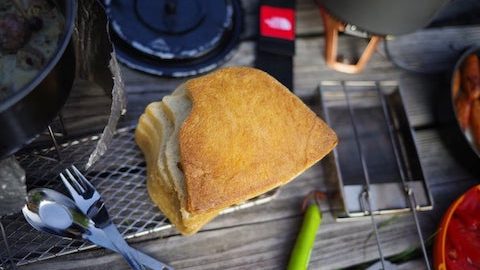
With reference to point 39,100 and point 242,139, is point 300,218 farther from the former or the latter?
point 39,100

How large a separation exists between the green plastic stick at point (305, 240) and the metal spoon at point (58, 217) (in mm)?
337

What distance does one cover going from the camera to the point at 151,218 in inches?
40.9

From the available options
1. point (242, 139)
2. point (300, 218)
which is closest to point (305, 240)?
point (300, 218)

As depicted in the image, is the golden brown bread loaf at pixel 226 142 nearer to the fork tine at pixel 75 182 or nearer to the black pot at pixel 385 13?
the fork tine at pixel 75 182

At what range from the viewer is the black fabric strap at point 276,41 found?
1.23m

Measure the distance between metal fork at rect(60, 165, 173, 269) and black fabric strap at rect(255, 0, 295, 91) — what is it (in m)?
0.49

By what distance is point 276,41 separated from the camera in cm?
125

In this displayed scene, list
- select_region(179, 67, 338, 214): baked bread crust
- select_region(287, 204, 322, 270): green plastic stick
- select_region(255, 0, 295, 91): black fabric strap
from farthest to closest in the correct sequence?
select_region(255, 0, 295, 91): black fabric strap < select_region(287, 204, 322, 270): green plastic stick < select_region(179, 67, 338, 214): baked bread crust

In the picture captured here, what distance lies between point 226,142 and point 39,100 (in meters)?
0.30

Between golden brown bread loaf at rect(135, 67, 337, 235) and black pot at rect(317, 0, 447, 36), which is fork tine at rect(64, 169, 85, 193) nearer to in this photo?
golden brown bread loaf at rect(135, 67, 337, 235)

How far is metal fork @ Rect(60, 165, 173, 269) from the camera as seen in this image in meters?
0.95

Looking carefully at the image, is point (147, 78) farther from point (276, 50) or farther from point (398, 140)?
point (398, 140)

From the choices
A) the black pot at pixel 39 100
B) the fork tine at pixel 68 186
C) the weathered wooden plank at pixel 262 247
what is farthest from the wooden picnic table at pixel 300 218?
the black pot at pixel 39 100

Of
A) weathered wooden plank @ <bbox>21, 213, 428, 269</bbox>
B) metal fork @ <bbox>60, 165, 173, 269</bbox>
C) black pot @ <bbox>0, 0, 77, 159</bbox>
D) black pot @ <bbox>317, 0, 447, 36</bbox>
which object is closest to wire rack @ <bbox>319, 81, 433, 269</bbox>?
weathered wooden plank @ <bbox>21, 213, 428, 269</bbox>
